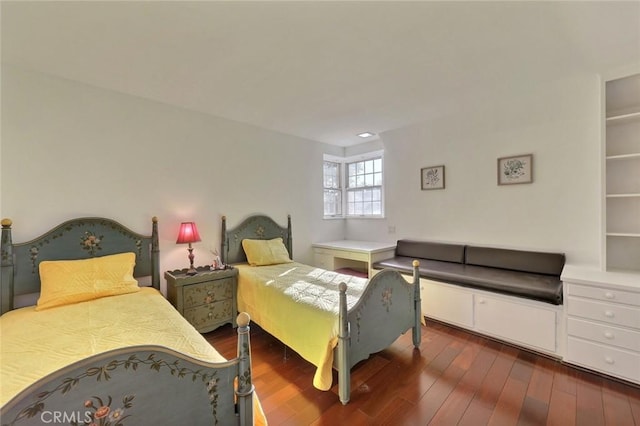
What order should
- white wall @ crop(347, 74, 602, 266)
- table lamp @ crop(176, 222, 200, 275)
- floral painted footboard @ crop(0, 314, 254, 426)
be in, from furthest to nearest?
table lamp @ crop(176, 222, 200, 275) < white wall @ crop(347, 74, 602, 266) < floral painted footboard @ crop(0, 314, 254, 426)

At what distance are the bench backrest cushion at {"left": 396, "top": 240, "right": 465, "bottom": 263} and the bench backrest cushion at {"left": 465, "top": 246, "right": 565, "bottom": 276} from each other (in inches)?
4.4

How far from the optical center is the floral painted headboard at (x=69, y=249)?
204 cm

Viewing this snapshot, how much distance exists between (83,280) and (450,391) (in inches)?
116

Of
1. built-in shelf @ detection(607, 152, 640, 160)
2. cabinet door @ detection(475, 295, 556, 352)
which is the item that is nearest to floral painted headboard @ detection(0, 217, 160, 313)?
cabinet door @ detection(475, 295, 556, 352)

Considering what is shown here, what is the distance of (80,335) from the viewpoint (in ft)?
5.08

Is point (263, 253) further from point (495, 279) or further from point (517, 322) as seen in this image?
point (517, 322)

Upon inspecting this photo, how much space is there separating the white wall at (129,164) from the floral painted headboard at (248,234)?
0.10 m

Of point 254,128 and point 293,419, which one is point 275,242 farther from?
point 293,419

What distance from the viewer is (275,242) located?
3.55 metres

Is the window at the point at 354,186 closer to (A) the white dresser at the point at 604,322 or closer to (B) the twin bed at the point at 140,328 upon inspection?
(B) the twin bed at the point at 140,328

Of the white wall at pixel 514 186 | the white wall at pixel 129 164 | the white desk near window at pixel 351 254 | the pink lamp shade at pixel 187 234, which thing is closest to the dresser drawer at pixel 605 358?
the white wall at pixel 514 186

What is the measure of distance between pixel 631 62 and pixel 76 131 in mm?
4725

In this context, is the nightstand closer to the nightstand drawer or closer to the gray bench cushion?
the nightstand drawer

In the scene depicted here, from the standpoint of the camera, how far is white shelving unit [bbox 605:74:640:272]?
7.59ft
